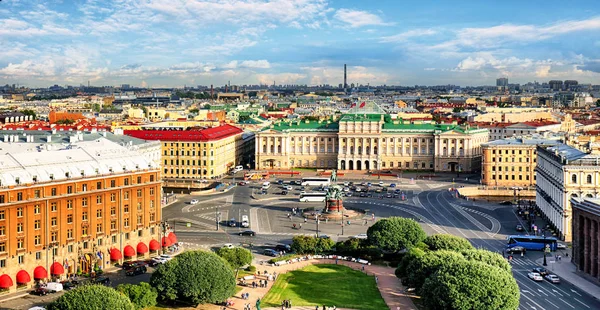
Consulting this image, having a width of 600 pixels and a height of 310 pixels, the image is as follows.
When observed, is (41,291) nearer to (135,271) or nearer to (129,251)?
(135,271)

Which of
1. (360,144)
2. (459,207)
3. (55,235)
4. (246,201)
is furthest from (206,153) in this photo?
(55,235)

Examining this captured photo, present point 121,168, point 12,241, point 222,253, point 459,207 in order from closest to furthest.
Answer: point 12,241 → point 222,253 → point 121,168 → point 459,207

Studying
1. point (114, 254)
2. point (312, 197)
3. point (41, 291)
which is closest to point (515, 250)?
point (312, 197)

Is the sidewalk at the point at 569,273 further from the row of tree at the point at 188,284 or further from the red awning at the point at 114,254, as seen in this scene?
the red awning at the point at 114,254

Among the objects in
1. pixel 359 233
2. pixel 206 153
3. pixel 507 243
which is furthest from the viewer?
pixel 206 153

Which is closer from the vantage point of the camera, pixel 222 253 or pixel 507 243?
pixel 222 253

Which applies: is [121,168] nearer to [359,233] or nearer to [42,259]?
[42,259]

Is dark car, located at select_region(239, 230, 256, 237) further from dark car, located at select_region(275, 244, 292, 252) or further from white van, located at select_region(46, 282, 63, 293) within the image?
white van, located at select_region(46, 282, 63, 293)
